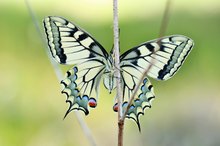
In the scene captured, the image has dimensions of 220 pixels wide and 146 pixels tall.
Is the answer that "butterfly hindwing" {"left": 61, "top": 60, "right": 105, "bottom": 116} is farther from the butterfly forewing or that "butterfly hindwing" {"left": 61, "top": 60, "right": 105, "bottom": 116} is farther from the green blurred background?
the green blurred background

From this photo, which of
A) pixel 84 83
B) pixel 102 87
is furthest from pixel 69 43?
pixel 102 87

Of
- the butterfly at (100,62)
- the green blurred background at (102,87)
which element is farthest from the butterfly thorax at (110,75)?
the green blurred background at (102,87)

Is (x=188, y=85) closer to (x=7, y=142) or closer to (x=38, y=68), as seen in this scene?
(x=38, y=68)

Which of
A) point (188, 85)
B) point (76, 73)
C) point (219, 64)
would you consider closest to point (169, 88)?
point (188, 85)

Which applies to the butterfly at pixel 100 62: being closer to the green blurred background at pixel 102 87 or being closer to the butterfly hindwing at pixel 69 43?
the butterfly hindwing at pixel 69 43

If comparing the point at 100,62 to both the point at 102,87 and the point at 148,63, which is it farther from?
the point at 102,87

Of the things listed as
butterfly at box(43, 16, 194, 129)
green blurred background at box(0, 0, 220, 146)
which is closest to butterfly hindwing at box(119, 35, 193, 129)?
butterfly at box(43, 16, 194, 129)
